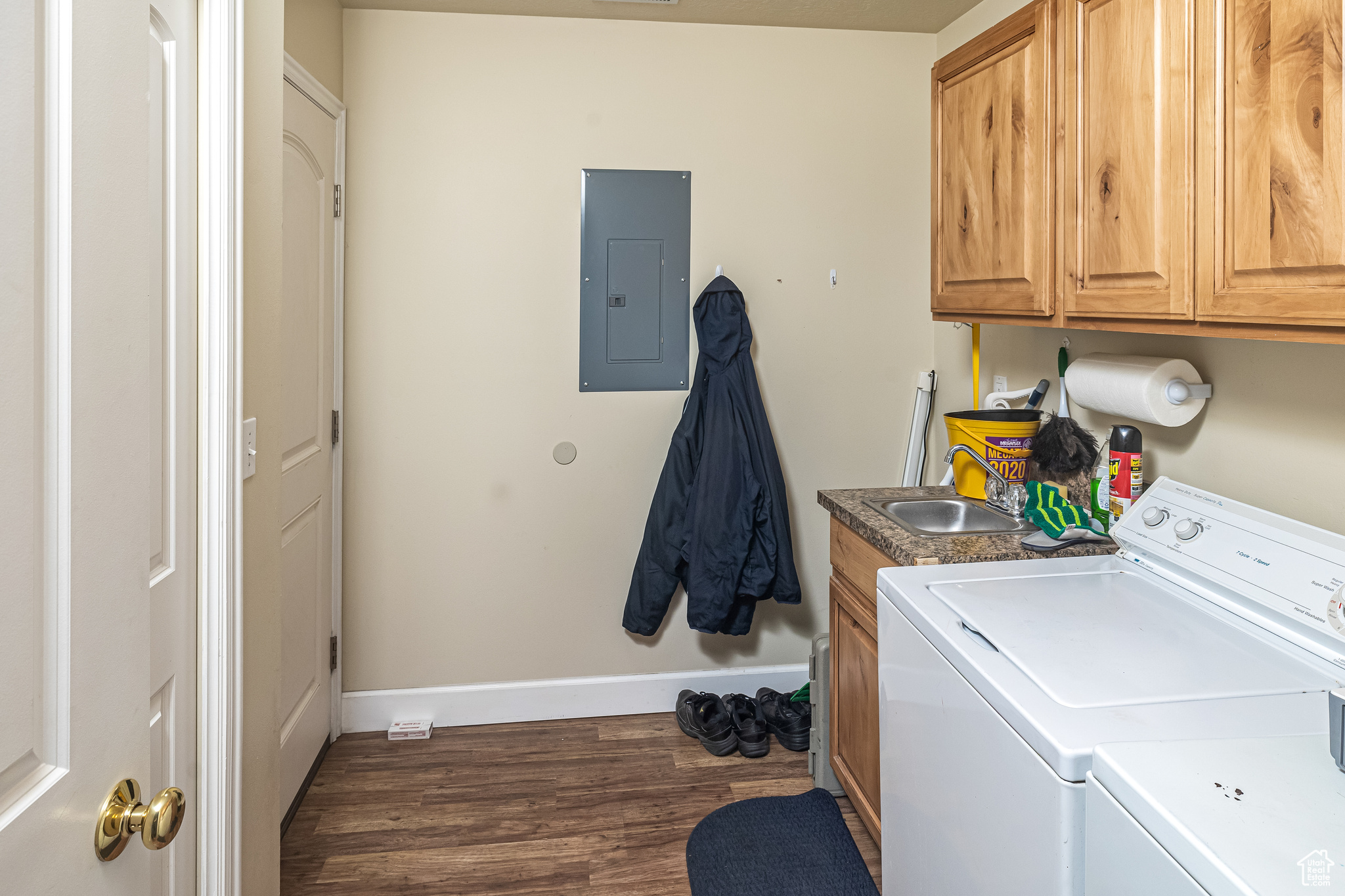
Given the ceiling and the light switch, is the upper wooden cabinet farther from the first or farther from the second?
the light switch

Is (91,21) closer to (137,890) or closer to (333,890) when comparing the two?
(137,890)

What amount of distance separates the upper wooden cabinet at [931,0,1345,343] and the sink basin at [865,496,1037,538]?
1.72ft

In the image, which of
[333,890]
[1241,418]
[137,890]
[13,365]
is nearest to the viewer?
[13,365]

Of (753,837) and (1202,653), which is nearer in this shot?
(1202,653)

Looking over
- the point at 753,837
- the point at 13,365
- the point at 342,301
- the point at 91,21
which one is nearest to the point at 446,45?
the point at 342,301

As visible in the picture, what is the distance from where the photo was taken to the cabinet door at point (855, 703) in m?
1.93

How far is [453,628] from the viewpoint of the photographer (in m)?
2.74

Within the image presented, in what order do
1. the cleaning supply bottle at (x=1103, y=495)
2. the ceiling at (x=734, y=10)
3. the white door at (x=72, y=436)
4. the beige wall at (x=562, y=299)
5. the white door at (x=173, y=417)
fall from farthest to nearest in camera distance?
the beige wall at (x=562, y=299)
the ceiling at (x=734, y=10)
the cleaning supply bottle at (x=1103, y=495)
the white door at (x=173, y=417)
the white door at (x=72, y=436)

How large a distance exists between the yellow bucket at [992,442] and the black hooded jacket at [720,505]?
603 millimetres

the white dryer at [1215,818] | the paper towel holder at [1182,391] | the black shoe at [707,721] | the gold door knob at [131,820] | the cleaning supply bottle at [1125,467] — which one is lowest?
the black shoe at [707,721]

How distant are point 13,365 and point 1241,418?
193cm

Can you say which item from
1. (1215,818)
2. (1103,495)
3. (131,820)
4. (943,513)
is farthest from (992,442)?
(131,820)

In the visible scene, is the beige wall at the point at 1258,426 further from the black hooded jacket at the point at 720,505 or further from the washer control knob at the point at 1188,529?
the black hooded jacket at the point at 720,505

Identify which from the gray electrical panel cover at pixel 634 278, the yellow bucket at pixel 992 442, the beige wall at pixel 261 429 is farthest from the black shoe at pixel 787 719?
the beige wall at pixel 261 429
